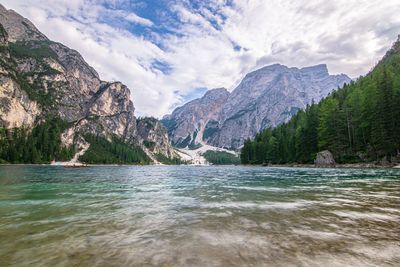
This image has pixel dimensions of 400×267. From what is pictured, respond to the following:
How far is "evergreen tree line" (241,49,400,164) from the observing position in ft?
227

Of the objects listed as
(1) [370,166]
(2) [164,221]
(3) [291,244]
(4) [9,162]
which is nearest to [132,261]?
(3) [291,244]

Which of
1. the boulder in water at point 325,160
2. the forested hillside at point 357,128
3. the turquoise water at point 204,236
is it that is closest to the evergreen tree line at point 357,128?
the forested hillside at point 357,128

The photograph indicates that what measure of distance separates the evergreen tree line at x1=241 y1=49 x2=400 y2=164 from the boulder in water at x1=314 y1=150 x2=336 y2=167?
71.7 inches

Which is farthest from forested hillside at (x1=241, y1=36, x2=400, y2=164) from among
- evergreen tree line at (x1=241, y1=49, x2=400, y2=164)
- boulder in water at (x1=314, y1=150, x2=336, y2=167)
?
boulder in water at (x1=314, y1=150, x2=336, y2=167)

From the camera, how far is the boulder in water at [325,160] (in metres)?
84.2

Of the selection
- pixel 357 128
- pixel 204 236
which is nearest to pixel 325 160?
pixel 357 128

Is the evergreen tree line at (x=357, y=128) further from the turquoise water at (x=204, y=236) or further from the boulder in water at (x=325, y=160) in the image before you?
the turquoise water at (x=204, y=236)

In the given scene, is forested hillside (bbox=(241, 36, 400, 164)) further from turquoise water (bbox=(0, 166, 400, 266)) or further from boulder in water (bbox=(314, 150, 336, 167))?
turquoise water (bbox=(0, 166, 400, 266))

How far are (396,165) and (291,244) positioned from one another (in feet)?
228

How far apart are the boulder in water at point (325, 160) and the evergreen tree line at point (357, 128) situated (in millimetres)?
1820

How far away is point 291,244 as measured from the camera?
8.14 meters

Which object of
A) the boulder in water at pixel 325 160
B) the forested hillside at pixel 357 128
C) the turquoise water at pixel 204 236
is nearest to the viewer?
the turquoise water at pixel 204 236

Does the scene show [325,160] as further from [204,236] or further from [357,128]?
[204,236]

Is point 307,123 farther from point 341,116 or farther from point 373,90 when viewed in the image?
point 373,90
